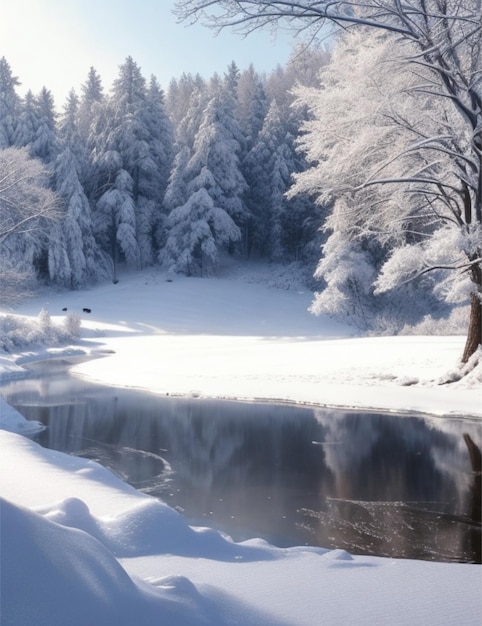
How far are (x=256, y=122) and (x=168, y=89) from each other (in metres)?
25.7

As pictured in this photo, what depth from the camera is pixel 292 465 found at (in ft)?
32.3

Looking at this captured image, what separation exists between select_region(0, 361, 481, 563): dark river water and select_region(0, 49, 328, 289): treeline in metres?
28.1

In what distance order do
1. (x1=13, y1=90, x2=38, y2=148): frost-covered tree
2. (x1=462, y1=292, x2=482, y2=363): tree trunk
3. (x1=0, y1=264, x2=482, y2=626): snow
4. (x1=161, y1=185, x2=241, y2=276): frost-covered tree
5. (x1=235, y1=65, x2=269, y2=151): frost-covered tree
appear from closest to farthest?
(x1=0, y1=264, x2=482, y2=626): snow, (x1=462, y1=292, x2=482, y2=363): tree trunk, (x1=161, y1=185, x2=241, y2=276): frost-covered tree, (x1=13, y1=90, x2=38, y2=148): frost-covered tree, (x1=235, y1=65, x2=269, y2=151): frost-covered tree

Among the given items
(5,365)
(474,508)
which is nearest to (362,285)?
(5,365)

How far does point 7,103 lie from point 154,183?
37.7ft

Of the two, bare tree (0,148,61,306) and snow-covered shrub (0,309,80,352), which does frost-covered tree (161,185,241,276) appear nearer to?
snow-covered shrub (0,309,80,352)

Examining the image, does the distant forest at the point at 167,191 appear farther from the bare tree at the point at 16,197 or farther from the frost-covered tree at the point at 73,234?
the bare tree at the point at 16,197

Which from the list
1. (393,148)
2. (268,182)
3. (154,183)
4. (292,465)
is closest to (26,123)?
(154,183)

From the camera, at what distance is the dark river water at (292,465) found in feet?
22.6

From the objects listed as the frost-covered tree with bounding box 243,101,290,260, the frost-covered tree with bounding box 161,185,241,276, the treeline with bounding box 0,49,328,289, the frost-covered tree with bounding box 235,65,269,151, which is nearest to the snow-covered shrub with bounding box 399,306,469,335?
the treeline with bounding box 0,49,328,289

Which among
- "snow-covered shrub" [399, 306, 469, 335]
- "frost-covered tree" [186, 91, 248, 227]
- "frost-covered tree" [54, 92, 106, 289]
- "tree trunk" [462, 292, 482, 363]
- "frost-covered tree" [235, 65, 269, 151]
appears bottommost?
"snow-covered shrub" [399, 306, 469, 335]

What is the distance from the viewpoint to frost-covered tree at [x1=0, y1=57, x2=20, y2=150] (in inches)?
1783

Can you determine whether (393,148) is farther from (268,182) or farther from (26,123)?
(26,123)

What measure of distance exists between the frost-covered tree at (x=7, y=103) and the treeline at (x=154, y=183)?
0.07 m
